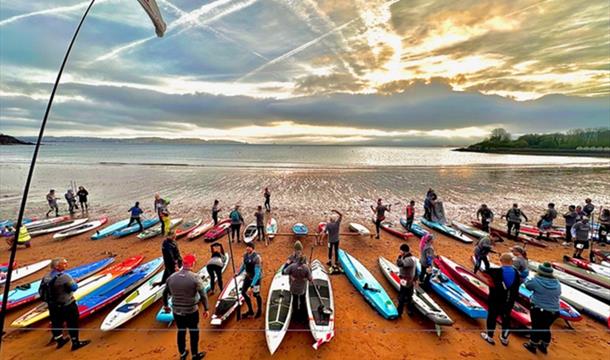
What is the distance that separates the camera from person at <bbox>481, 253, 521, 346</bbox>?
17.9 feet

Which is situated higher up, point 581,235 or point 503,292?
point 503,292

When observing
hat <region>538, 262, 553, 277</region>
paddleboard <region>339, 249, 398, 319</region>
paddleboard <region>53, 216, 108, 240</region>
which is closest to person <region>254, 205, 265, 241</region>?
paddleboard <region>339, 249, 398, 319</region>

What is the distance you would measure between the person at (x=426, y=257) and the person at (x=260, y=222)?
7.13m

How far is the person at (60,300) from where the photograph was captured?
5.28 m

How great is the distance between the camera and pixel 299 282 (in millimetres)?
6184

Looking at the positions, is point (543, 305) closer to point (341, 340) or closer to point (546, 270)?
point (546, 270)

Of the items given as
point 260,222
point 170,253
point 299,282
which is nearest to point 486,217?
point 260,222

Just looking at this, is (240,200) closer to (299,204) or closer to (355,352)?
(299,204)

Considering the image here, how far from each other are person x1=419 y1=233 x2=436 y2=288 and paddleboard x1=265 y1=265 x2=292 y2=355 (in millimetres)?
3927

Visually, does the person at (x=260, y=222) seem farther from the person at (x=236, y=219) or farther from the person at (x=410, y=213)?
the person at (x=410, y=213)

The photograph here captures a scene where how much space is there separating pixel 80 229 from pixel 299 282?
1421 cm

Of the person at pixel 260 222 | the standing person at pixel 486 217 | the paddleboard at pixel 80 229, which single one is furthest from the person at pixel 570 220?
the paddleboard at pixel 80 229

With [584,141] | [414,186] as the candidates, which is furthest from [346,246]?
[584,141]

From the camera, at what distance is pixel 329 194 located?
25.0m
